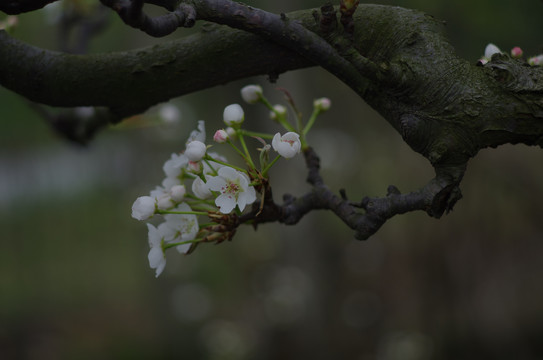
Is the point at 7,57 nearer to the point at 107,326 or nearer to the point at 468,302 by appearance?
the point at 468,302

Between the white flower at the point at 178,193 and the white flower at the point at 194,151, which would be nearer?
the white flower at the point at 194,151

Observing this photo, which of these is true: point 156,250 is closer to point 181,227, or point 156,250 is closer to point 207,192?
point 181,227

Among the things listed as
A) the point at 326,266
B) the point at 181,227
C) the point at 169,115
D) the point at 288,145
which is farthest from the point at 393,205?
the point at 326,266

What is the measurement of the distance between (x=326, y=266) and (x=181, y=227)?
410 cm

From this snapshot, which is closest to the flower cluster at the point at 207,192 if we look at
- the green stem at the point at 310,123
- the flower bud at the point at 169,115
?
the green stem at the point at 310,123

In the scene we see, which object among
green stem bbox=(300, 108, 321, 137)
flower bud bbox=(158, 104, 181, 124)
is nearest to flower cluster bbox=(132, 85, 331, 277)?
green stem bbox=(300, 108, 321, 137)

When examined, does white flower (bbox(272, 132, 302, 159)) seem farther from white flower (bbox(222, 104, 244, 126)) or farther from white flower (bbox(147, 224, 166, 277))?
white flower (bbox(147, 224, 166, 277))

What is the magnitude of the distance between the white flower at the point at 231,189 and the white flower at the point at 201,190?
0.06 ft

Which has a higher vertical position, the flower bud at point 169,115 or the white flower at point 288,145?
the white flower at point 288,145

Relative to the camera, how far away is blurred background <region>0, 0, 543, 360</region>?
4078mm

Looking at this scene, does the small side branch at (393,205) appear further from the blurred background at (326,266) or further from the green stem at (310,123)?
the blurred background at (326,266)

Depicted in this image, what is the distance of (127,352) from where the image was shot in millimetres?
6520

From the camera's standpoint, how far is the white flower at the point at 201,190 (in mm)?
964

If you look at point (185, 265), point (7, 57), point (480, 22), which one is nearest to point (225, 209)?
point (7, 57)
